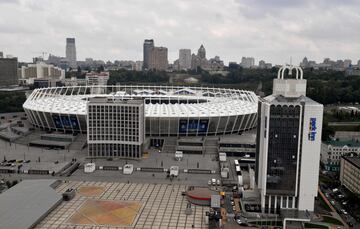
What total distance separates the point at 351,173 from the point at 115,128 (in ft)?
146

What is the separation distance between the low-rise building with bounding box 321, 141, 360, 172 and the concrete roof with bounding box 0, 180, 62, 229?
51.8 metres

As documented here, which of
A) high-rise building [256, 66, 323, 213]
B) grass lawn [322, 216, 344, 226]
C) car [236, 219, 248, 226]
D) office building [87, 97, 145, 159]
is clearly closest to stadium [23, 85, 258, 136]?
office building [87, 97, 145, 159]

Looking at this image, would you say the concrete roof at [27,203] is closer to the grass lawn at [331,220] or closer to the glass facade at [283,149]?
the glass facade at [283,149]

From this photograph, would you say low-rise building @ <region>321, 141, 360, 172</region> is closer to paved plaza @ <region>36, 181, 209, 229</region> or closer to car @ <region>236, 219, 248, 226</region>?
paved plaza @ <region>36, 181, 209, 229</region>

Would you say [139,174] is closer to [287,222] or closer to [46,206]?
[46,206]

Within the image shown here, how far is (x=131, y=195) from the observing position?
58.7m

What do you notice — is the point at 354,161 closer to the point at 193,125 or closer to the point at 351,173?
the point at 351,173

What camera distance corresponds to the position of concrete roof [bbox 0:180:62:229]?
4559cm

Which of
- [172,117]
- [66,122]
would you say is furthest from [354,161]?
[66,122]

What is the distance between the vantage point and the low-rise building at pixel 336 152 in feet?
246

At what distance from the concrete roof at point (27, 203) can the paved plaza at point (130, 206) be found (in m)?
1.25

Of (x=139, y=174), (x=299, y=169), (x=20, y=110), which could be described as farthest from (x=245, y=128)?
(x=20, y=110)

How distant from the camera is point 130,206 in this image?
54219 mm

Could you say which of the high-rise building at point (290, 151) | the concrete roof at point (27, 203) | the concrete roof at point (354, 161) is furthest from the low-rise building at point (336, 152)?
the concrete roof at point (27, 203)
